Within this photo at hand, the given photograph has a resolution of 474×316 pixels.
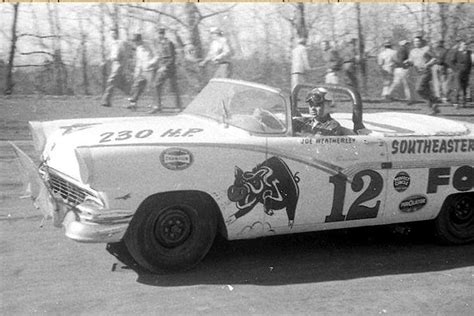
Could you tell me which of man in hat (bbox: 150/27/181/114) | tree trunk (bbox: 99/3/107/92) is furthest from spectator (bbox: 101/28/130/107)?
man in hat (bbox: 150/27/181/114)

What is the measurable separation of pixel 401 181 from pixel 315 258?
38.2 inches

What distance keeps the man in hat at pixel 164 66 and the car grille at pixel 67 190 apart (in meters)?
5.29

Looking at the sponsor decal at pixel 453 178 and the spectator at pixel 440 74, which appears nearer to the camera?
the sponsor decal at pixel 453 178

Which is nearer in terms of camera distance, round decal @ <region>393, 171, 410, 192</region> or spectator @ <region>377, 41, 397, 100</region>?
round decal @ <region>393, 171, 410, 192</region>

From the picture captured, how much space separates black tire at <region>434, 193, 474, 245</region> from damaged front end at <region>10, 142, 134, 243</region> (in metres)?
2.92

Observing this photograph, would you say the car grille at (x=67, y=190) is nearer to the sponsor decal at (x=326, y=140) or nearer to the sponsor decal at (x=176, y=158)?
the sponsor decal at (x=176, y=158)

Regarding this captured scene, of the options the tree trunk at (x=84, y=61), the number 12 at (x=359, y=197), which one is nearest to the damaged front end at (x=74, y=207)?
the number 12 at (x=359, y=197)

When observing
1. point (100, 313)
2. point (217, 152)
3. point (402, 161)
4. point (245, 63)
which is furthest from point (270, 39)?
point (100, 313)

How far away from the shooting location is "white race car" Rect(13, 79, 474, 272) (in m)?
4.37

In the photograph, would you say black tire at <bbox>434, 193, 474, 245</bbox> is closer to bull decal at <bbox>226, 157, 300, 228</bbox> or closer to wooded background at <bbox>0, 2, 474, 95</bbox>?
bull decal at <bbox>226, 157, 300, 228</bbox>

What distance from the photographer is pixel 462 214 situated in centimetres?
585

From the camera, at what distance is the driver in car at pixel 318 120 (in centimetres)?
545

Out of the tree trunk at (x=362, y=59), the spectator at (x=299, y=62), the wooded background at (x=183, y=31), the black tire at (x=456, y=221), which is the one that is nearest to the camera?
the black tire at (x=456, y=221)

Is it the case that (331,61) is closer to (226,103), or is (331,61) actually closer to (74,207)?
(226,103)
